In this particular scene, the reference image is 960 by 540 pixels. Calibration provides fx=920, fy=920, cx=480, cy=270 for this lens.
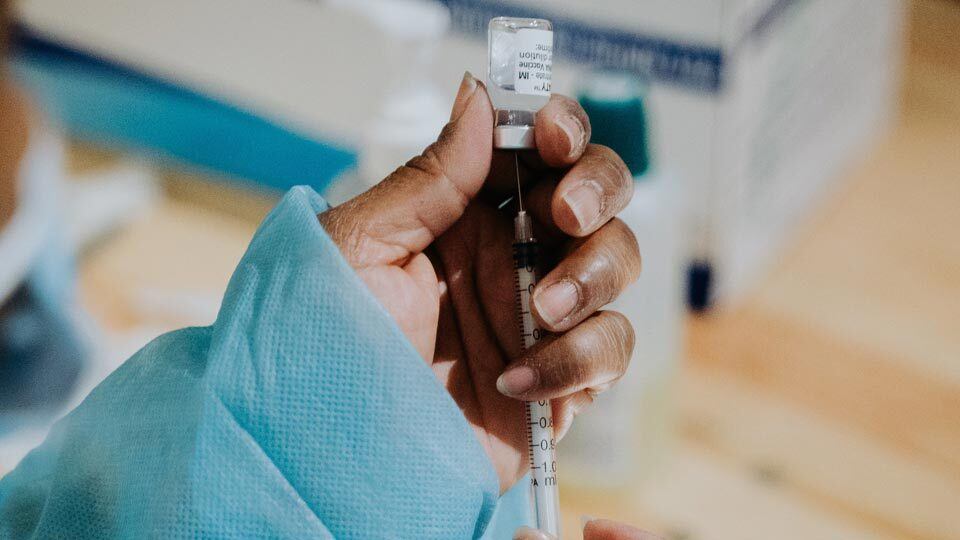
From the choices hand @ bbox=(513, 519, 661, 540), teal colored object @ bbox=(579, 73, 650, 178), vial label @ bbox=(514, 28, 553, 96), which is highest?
teal colored object @ bbox=(579, 73, 650, 178)

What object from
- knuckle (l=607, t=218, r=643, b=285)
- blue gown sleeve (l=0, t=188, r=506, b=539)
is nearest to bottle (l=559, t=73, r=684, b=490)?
knuckle (l=607, t=218, r=643, b=285)

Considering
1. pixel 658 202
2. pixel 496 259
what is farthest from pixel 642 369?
pixel 496 259

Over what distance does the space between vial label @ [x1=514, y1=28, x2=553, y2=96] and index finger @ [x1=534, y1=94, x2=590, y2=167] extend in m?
0.01

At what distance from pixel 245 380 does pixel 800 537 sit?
476 millimetres

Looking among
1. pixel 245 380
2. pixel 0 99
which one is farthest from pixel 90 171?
pixel 245 380

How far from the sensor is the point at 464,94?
1.31 feet

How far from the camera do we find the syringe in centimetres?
42

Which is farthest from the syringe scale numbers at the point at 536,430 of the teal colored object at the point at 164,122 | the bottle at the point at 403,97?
the teal colored object at the point at 164,122

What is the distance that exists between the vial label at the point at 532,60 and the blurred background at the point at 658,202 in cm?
18

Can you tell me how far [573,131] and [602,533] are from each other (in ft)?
0.58

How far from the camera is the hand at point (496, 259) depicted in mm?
395

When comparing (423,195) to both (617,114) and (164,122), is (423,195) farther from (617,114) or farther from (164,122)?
(164,122)

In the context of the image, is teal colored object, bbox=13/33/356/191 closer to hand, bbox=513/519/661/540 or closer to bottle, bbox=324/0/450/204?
bottle, bbox=324/0/450/204

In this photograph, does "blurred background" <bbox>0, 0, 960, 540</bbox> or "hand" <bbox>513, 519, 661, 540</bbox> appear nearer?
"hand" <bbox>513, 519, 661, 540</bbox>
